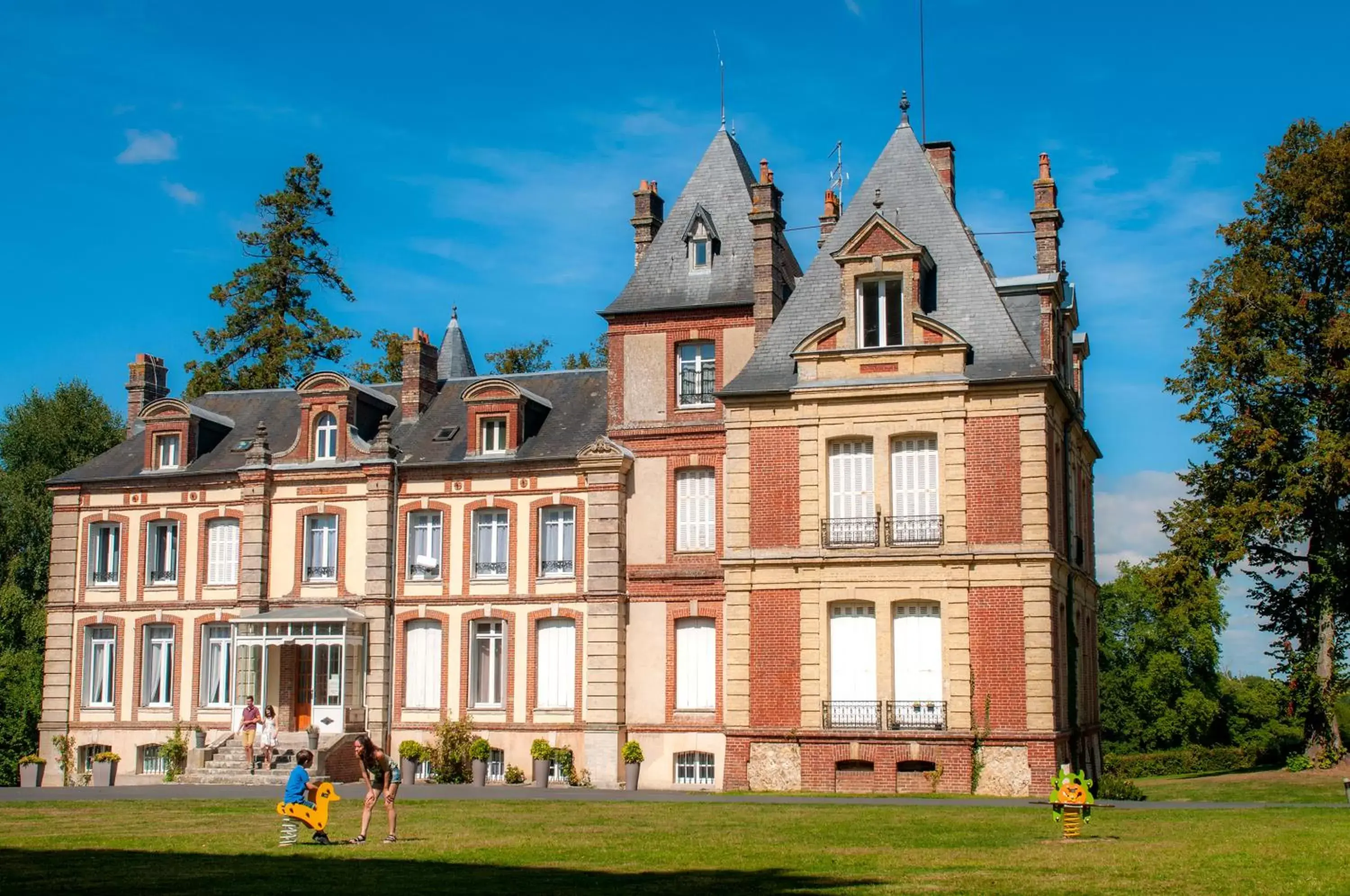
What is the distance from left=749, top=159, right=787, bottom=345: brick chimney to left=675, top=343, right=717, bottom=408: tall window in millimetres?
1143

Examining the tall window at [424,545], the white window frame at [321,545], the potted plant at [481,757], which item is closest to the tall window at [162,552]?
the white window frame at [321,545]

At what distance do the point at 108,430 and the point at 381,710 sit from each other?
17.9m

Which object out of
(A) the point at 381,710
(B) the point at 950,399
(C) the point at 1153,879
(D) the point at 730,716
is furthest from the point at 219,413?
(C) the point at 1153,879

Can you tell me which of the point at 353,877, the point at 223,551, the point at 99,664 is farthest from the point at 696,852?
the point at 99,664

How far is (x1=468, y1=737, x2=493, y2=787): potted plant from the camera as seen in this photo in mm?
31812

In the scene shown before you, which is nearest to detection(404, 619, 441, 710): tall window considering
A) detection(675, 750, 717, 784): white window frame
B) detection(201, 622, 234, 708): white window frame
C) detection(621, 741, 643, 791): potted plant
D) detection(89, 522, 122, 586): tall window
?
detection(201, 622, 234, 708): white window frame

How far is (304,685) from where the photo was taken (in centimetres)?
3466

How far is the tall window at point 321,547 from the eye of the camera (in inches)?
1373

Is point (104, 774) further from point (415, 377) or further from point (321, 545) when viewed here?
point (415, 377)

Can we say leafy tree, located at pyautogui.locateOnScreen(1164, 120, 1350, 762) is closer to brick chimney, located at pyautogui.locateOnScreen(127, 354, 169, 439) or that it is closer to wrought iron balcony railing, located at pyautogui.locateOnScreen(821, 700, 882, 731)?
wrought iron balcony railing, located at pyautogui.locateOnScreen(821, 700, 882, 731)

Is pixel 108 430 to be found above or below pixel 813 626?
above

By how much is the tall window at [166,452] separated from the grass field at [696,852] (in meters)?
13.7

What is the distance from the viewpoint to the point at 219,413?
38219 millimetres

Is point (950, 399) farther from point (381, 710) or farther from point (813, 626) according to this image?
point (381, 710)
